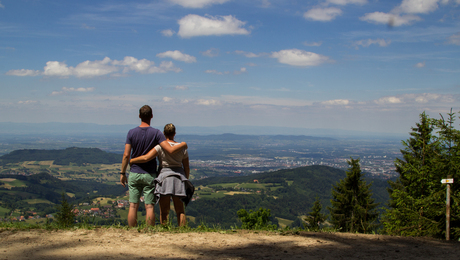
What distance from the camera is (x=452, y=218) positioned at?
287 inches

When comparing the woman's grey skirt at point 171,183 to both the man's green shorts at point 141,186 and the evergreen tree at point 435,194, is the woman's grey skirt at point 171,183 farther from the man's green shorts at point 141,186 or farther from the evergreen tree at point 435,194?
the evergreen tree at point 435,194

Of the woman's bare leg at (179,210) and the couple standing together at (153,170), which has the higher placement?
the couple standing together at (153,170)

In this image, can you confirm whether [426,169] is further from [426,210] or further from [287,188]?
[287,188]

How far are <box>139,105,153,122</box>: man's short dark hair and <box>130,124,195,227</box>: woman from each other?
44 cm

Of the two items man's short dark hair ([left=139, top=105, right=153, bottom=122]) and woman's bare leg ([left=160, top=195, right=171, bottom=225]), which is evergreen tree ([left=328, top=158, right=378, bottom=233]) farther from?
man's short dark hair ([left=139, top=105, right=153, bottom=122])

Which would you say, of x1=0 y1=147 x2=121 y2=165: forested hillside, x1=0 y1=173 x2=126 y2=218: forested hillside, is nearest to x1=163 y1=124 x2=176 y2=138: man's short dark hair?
x1=0 y1=173 x2=126 y2=218: forested hillside

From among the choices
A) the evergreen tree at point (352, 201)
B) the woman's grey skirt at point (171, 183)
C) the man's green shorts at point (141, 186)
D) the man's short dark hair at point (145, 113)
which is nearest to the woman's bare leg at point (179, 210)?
the woman's grey skirt at point (171, 183)

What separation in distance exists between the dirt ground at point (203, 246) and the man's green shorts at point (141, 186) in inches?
24.5

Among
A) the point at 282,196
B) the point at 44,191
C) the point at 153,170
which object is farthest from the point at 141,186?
the point at 44,191

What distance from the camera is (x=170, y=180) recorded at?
5352mm

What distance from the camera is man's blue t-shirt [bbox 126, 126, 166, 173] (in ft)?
18.1

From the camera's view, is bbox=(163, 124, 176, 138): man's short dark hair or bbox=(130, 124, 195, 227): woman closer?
bbox=(130, 124, 195, 227): woman

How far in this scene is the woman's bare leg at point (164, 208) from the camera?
18.0 ft

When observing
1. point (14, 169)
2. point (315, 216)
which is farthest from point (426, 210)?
point (14, 169)
